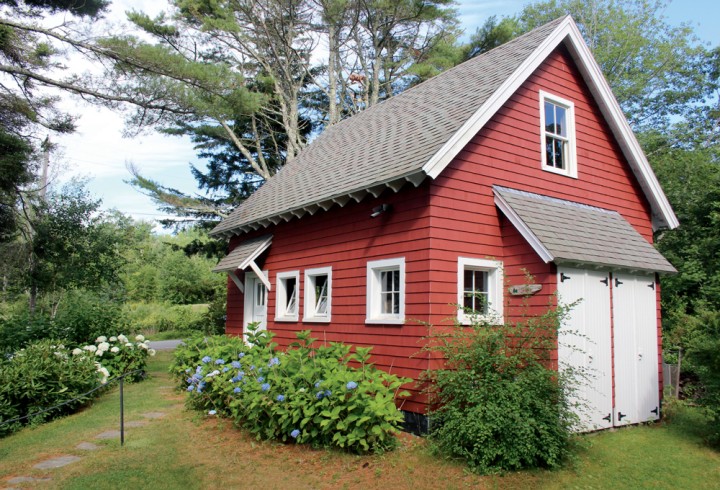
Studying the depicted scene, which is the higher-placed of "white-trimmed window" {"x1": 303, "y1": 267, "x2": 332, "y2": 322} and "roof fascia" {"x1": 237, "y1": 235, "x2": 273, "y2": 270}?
"roof fascia" {"x1": 237, "y1": 235, "x2": 273, "y2": 270}

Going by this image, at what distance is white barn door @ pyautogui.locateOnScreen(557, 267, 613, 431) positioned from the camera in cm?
814

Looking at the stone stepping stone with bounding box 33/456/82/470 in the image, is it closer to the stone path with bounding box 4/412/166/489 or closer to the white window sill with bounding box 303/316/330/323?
the stone path with bounding box 4/412/166/489

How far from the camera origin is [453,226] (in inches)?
335

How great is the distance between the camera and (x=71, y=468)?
693cm

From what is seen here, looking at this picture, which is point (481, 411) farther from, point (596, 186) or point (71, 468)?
point (596, 186)

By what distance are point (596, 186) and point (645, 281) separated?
215 cm

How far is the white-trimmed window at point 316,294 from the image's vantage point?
1083 cm

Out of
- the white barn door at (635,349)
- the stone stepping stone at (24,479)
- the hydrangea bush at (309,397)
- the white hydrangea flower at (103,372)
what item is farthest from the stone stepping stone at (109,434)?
the white barn door at (635,349)

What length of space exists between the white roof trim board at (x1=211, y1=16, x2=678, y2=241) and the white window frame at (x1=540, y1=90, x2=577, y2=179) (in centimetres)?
72

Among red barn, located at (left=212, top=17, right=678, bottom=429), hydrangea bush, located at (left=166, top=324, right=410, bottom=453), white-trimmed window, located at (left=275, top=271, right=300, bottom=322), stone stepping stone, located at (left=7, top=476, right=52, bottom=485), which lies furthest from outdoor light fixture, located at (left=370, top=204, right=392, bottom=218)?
stone stepping stone, located at (left=7, top=476, right=52, bottom=485)

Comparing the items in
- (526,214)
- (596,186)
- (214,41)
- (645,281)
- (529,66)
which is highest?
(214,41)

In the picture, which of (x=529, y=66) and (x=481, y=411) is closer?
(x=481, y=411)

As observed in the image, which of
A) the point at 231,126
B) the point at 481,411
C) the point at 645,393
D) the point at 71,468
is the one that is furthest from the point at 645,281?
the point at 231,126

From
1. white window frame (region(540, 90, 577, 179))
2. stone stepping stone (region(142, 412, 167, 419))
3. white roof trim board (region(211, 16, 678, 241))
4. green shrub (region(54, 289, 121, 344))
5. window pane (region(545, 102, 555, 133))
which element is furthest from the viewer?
green shrub (region(54, 289, 121, 344))
